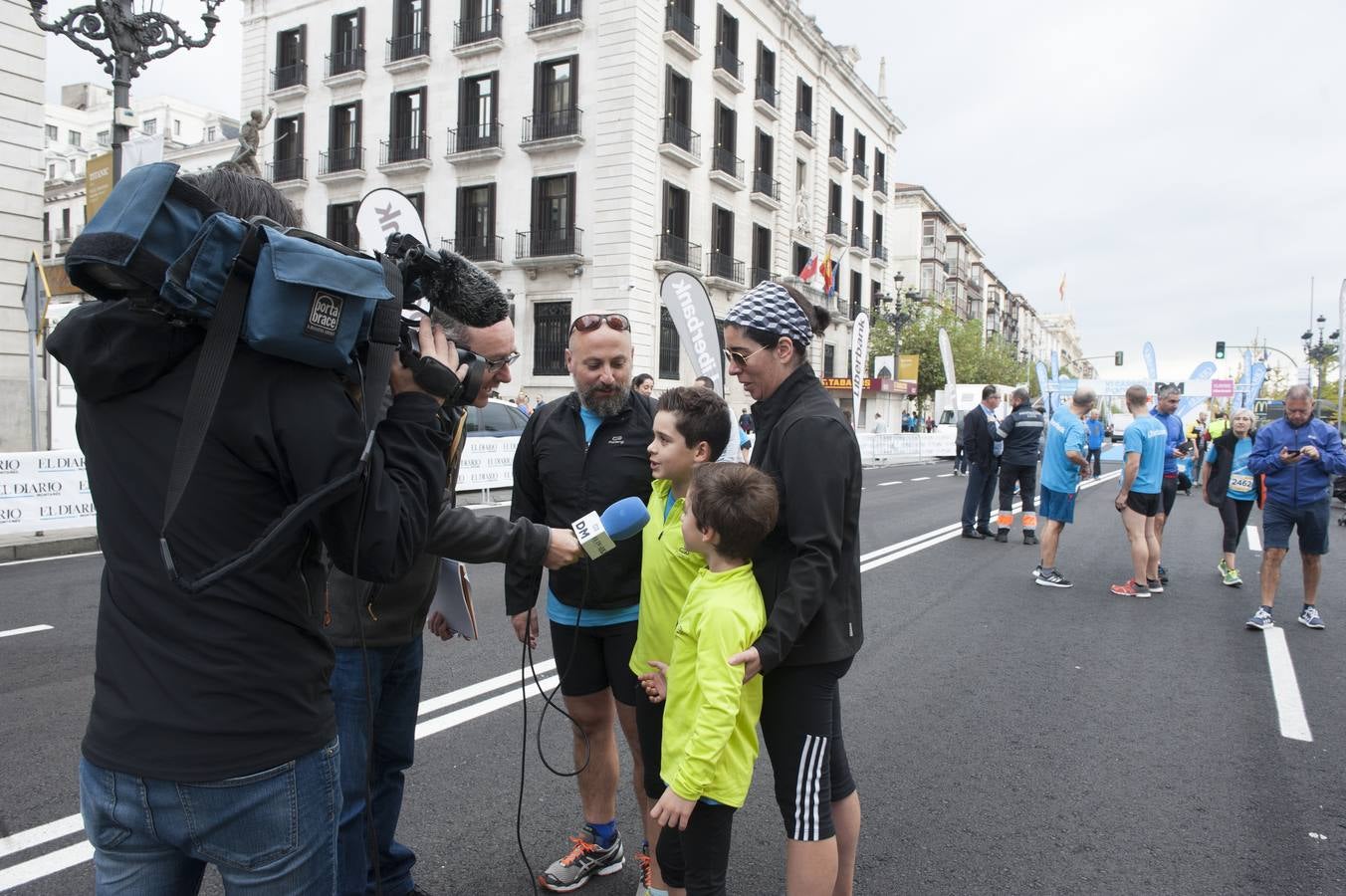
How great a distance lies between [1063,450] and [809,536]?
7.63 m

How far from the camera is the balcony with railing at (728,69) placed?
101 ft

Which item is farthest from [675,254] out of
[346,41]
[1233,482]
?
[1233,482]

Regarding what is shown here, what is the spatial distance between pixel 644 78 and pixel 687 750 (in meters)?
27.4

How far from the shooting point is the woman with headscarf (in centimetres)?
226

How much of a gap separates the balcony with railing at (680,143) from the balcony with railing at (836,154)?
11640mm

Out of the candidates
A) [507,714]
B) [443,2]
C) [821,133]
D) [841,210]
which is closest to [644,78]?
[443,2]

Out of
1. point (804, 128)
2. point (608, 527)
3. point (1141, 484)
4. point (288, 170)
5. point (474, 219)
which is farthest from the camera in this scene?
point (804, 128)

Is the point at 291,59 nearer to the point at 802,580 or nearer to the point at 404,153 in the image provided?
the point at 404,153

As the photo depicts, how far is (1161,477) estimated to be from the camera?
802 centimetres

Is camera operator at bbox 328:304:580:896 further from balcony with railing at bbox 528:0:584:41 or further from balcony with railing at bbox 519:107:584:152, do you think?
balcony with railing at bbox 528:0:584:41

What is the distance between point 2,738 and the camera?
13.3 ft

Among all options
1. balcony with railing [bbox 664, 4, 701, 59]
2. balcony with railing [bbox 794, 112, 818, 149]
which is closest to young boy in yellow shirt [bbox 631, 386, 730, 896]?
balcony with railing [bbox 664, 4, 701, 59]

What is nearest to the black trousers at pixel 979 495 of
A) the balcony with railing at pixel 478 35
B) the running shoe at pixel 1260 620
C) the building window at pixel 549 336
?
the running shoe at pixel 1260 620

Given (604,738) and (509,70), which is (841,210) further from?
(604,738)
